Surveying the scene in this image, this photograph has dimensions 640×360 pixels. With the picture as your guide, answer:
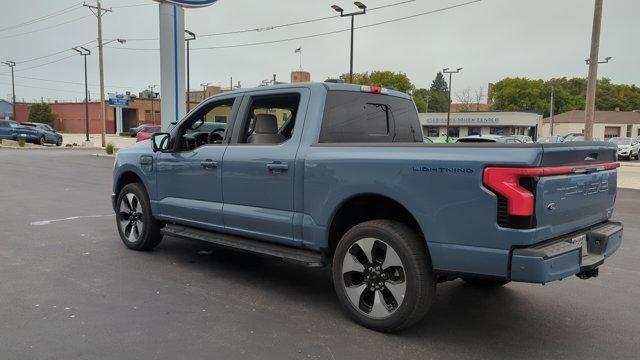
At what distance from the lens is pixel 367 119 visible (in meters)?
5.11

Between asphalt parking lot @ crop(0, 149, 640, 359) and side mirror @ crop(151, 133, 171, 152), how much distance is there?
1309mm

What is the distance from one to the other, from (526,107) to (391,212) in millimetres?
110709

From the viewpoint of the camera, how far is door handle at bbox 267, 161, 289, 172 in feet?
15.1

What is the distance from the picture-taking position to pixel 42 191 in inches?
484

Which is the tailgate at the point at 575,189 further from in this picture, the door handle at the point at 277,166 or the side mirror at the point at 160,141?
the side mirror at the point at 160,141

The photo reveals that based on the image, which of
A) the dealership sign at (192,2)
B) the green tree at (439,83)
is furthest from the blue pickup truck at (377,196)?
the green tree at (439,83)

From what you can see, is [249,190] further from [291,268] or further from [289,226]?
[291,268]

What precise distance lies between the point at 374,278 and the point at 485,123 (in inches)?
2996

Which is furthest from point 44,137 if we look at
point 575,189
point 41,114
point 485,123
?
point 485,123

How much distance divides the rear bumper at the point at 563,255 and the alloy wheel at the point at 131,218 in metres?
4.57

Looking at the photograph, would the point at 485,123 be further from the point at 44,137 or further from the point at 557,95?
the point at 44,137

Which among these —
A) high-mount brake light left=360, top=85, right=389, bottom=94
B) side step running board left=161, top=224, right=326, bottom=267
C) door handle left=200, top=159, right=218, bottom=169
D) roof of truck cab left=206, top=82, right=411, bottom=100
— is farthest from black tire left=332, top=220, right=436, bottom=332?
door handle left=200, top=159, right=218, bottom=169

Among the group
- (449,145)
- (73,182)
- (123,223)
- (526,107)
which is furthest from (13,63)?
(526,107)

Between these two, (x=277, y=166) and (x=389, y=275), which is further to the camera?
(x=277, y=166)
